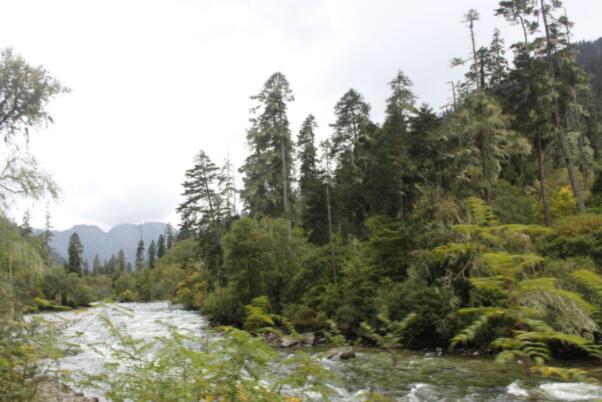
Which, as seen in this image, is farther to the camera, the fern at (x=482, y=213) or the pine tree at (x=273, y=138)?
the pine tree at (x=273, y=138)

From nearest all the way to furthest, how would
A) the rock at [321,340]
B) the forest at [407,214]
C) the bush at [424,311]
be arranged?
the forest at [407,214] → the bush at [424,311] → the rock at [321,340]

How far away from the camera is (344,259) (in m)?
29.5

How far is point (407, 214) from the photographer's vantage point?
27156 millimetres

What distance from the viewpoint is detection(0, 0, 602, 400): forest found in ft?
34.8

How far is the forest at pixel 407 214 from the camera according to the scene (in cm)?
1059

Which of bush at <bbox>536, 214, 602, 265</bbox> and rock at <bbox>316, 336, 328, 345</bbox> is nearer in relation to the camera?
bush at <bbox>536, 214, 602, 265</bbox>

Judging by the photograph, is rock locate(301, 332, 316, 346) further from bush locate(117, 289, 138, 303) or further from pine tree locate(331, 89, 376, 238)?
bush locate(117, 289, 138, 303)

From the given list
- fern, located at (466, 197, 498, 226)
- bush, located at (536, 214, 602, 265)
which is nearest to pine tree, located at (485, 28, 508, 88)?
bush, located at (536, 214, 602, 265)

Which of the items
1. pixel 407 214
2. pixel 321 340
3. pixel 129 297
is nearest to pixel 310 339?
pixel 321 340

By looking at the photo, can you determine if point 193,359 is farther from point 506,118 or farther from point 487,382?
point 506,118

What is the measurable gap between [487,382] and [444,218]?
10.2m

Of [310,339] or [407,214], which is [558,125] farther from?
[310,339]

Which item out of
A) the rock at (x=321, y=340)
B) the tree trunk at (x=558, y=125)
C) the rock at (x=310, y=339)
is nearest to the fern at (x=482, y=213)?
the rock at (x=310, y=339)

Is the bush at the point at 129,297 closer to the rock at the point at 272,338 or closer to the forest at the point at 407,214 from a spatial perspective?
the forest at the point at 407,214
